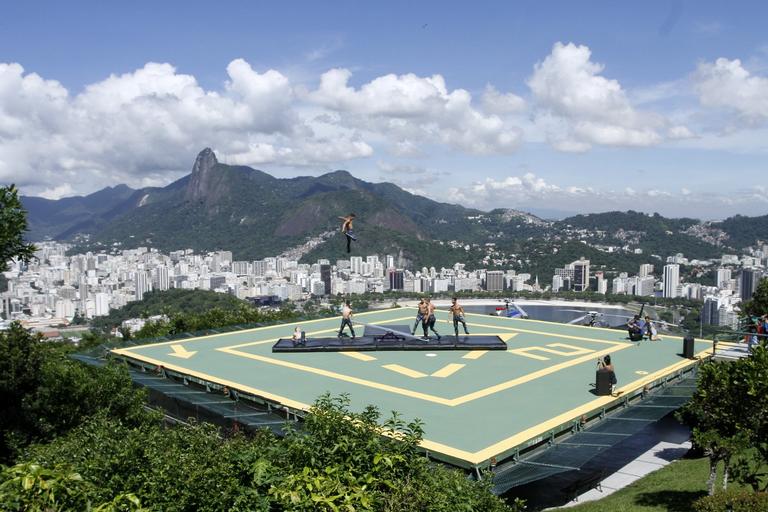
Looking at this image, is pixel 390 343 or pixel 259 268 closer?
pixel 390 343

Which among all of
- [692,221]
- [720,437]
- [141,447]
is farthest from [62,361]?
[692,221]

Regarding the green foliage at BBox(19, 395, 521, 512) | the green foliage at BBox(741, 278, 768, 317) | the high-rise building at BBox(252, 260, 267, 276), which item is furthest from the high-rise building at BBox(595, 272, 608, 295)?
the high-rise building at BBox(252, 260, 267, 276)

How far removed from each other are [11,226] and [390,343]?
34.3 feet

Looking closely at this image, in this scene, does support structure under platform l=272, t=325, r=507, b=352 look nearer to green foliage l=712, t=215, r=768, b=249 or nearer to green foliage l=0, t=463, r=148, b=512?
green foliage l=0, t=463, r=148, b=512

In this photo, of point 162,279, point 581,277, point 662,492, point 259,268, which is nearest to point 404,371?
point 662,492

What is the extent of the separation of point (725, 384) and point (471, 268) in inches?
4743

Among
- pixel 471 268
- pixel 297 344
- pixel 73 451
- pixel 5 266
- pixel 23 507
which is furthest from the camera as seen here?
pixel 471 268

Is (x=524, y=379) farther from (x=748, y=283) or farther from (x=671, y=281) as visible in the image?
(x=671, y=281)

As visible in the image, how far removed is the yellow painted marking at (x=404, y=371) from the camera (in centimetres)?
1434

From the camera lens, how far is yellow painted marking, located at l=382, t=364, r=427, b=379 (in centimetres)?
1434

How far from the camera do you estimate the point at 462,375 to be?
1427cm

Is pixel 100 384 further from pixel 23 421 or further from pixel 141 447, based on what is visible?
pixel 141 447

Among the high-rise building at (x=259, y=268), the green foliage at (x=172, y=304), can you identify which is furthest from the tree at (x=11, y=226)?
the high-rise building at (x=259, y=268)

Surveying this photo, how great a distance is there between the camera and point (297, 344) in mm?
17547
